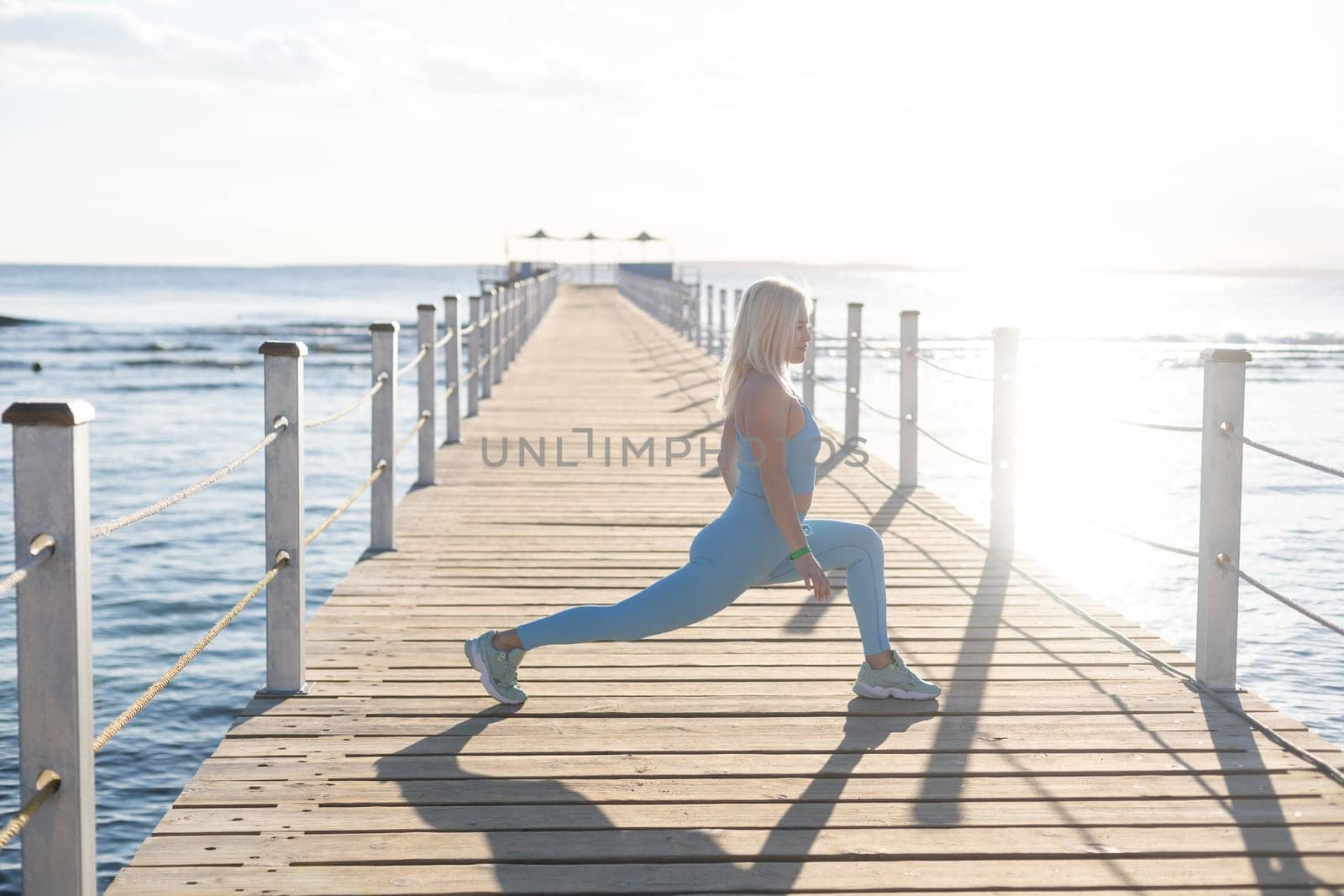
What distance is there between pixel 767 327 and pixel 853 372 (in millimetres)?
6006

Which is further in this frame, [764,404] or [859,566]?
[859,566]

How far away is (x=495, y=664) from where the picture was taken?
3.87 m

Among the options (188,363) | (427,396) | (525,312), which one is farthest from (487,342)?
(188,363)

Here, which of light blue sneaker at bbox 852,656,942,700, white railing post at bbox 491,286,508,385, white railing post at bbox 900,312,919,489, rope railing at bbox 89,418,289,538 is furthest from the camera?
white railing post at bbox 491,286,508,385

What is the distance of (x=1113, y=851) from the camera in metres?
2.93

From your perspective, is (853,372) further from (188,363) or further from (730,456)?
(188,363)

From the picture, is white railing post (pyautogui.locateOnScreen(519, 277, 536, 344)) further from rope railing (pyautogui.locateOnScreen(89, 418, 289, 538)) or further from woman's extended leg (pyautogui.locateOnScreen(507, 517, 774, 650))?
woman's extended leg (pyautogui.locateOnScreen(507, 517, 774, 650))

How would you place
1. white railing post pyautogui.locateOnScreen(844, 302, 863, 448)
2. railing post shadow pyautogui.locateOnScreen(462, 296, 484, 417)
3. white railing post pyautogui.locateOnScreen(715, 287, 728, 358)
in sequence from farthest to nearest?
white railing post pyautogui.locateOnScreen(715, 287, 728, 358)
railing post shadow pyautogui.locateOnScreen(462, 296, 484, 417)
white railing post pyautogui.locateOnScreen(844, 302, 863, 448)

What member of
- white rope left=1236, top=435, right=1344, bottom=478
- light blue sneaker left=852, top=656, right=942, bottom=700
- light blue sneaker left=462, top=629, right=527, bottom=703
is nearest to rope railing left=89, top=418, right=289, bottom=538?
light blue sneaker left=462, top=629, right=527, bottom=703

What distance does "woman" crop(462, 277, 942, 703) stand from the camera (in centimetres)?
351

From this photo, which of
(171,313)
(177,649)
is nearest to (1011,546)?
(177,649)

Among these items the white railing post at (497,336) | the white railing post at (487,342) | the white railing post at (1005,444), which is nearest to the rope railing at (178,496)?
the white railing post at (1005,444)

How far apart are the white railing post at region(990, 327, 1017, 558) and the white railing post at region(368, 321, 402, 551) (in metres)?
2.61

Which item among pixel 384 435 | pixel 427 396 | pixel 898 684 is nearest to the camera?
pixel 898 684
